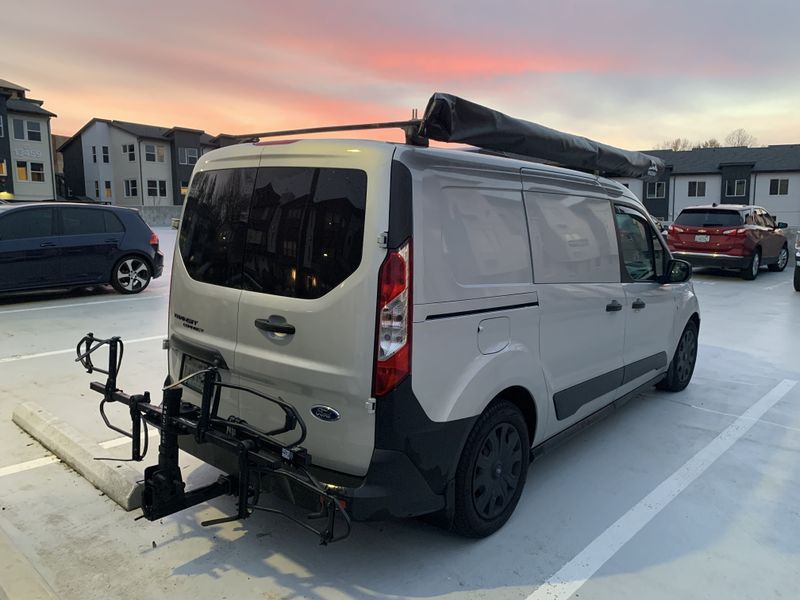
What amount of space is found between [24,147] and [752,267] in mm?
42264

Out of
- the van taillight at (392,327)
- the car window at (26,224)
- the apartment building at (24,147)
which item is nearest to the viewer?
the van taillight at (392,327)

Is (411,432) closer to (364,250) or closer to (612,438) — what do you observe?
(364,250)

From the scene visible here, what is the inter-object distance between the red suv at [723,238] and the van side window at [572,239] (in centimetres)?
1098

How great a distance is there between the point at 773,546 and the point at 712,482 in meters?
0.73

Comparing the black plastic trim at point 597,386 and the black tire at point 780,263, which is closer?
the black plastic trim at point 597,386

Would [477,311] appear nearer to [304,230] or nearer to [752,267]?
[304,230]

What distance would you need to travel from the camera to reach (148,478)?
283cm

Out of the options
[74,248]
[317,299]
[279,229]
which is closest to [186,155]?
[74,248]

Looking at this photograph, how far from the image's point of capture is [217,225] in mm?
3215

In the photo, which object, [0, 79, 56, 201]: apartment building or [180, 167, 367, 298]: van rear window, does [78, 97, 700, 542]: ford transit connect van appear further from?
[0, 79, 56, 201]: apartment building

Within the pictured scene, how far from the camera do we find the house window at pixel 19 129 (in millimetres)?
38938

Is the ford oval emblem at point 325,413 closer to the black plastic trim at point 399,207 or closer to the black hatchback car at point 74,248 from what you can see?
the black plastic trim at point 399,207

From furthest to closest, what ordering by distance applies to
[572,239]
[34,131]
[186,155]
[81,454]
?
[186,155] → [34,131] → [81,454] → [572,239]

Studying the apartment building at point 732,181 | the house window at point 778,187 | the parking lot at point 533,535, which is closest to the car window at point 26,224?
the parking lot at point 533,535
